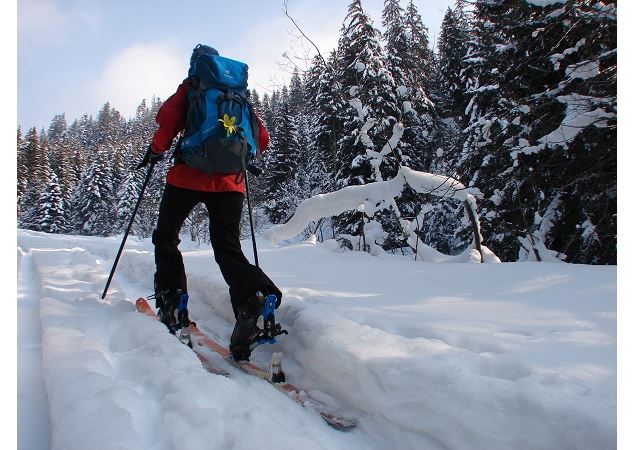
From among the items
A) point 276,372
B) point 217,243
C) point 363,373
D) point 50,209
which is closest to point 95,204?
point 50,209

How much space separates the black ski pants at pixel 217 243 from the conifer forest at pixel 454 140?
1090mm

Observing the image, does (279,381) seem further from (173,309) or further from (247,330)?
(173,309)

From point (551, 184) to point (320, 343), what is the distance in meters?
8.05

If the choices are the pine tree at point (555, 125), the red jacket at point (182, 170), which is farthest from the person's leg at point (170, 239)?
the pine tree at point (555, 125)

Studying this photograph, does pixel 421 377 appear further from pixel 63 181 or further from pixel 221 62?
pixel 63 181

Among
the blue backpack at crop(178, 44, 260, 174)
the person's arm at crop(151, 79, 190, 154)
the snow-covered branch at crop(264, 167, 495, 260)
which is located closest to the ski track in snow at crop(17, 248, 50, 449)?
the blue backpack at crop(178, 44, 260, 174)

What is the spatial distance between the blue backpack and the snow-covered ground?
124 cm

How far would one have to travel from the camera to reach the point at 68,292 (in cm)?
358

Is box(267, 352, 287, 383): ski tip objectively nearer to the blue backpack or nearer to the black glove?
the blue backpack

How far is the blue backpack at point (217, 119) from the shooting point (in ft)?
9.12

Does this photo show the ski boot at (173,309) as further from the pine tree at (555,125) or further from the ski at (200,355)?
the pine tree at (555,125)

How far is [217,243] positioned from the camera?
2.96 m

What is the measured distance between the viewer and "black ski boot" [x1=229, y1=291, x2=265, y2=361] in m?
2.62
